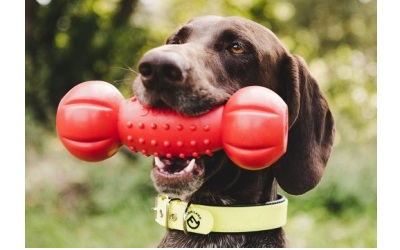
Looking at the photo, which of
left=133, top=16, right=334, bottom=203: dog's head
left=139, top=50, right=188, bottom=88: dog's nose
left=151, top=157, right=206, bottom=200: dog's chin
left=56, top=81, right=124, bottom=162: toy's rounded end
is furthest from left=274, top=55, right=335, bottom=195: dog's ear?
left=56, top=81, right=124, bottom=162: toy's rounded end

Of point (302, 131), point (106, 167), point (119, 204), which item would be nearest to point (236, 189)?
point (302, 131)

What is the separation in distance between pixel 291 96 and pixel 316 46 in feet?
42.2

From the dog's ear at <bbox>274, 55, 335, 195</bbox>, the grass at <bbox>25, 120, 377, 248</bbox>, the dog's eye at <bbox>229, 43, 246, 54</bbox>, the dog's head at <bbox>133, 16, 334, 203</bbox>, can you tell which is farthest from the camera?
the grass at <bbox>25, 120, 377, 248</bbox>

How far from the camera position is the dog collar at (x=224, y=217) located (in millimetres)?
3002

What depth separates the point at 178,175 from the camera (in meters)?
2.73

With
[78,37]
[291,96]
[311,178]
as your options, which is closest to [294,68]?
[291,96]

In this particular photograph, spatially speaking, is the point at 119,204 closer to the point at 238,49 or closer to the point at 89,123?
the point at 238,49

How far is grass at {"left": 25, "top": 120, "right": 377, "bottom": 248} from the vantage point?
673cm

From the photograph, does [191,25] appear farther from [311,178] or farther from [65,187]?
[65,187]

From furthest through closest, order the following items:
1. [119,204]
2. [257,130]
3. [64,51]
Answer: [64,51], [119,204], [257,130]

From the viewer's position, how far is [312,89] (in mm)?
3469

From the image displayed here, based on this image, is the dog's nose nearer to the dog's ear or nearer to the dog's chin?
the dog's chin

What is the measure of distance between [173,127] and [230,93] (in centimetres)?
A: 53

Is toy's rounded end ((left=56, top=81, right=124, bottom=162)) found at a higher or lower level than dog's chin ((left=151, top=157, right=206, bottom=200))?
higher
